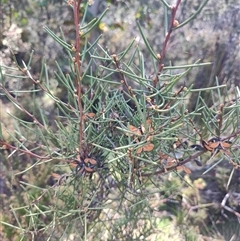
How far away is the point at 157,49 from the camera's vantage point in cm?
255

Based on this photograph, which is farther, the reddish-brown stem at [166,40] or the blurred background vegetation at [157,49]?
the blurred background vegetation at [157,49]

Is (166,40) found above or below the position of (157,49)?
above

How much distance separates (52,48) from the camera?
2.17m

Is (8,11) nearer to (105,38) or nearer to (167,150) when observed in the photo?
(105,38)

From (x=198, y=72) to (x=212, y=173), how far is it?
69cm

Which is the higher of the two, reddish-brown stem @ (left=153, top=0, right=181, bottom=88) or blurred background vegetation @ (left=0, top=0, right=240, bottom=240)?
reddish-brown stem @ (left=153, top=0, right=181, bottom=88)

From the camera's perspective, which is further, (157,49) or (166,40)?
(157,49)

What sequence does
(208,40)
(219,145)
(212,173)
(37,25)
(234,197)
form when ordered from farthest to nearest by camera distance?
1. (208,40)
2. (37,25)
3. (212,173)
4. (234,197)
5. (219,145)

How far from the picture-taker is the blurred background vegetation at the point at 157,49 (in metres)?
1.51

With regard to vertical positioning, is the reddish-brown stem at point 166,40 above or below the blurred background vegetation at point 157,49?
above

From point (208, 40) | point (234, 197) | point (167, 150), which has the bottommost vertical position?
point (234, 197)

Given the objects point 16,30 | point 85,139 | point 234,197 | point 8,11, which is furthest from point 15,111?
point 85,139

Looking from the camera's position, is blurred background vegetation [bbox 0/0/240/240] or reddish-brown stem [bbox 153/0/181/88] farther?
blurred background vegetation [bbox 0/0/240/240]

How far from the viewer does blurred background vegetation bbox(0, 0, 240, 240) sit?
1507 millimetres
